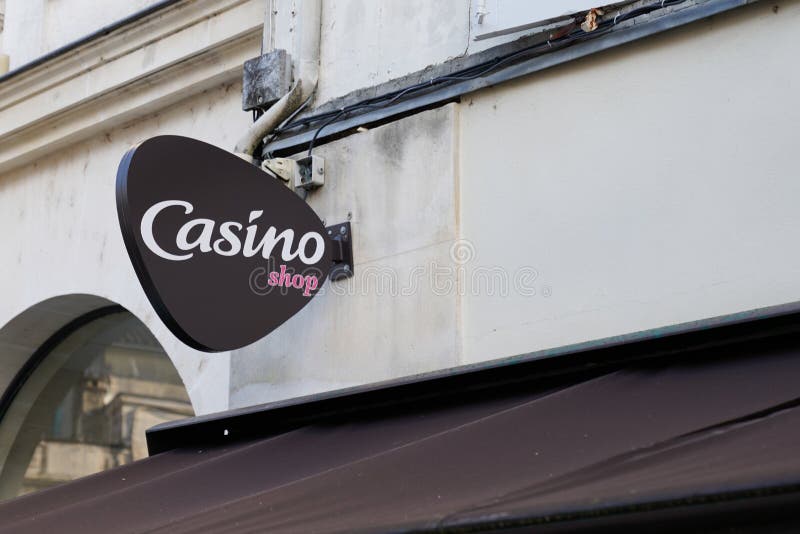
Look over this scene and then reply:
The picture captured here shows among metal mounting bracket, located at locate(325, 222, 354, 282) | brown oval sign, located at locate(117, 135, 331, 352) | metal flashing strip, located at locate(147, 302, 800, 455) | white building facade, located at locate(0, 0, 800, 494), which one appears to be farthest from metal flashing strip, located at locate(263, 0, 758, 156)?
metal flashing strip, located at locate(147, 302, 800, 455)

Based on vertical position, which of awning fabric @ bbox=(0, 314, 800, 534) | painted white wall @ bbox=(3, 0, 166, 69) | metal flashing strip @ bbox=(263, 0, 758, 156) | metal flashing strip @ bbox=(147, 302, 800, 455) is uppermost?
painted white wall @ bbox=(3, 0, 166, 69)

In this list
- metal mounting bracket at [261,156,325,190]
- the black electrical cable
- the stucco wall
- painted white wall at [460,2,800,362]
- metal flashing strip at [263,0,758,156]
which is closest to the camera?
painted white wall at [460,2,800,362]

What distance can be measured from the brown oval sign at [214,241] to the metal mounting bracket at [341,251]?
0.59 feet

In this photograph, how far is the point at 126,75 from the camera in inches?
263

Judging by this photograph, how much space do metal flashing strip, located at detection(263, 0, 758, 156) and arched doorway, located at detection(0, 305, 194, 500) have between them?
6.59ft

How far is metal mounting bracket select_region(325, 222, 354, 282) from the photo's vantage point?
5.27 meters

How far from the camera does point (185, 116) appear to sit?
6.57 m

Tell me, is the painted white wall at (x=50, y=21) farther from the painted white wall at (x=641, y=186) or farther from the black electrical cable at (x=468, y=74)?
the painted white wall at (x=641, y=186)

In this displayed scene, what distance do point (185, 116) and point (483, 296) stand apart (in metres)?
2.45

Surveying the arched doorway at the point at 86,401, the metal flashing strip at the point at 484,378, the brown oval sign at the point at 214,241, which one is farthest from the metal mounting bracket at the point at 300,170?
the arched doorway at the point at 86,401

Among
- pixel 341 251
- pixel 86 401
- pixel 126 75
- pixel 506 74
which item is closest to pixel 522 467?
pixel 506 74

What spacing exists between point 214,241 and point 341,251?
2.42 ft

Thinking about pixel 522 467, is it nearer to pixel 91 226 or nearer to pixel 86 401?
pixel 91 226

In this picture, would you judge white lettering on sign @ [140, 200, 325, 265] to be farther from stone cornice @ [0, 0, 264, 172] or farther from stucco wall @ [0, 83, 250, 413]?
stone cornice @ [0, 0, 264, 172]
